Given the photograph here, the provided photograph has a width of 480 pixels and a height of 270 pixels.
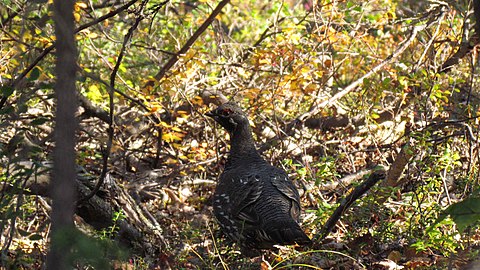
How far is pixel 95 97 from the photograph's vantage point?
29.6ft

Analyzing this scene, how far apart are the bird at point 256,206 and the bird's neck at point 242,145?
4 centimetres

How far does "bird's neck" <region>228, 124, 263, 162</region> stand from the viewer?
782cm

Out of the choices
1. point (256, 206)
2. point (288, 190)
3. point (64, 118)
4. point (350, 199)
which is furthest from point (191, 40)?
point (64, 118)

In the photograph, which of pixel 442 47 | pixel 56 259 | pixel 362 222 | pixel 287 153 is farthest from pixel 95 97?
pixel 56 259

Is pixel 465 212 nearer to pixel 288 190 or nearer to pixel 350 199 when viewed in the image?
pixel 350 199

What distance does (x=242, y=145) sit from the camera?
26.0ft

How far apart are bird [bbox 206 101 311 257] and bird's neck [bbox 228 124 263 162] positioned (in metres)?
0.04

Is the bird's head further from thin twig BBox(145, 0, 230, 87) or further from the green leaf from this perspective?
the green leaf

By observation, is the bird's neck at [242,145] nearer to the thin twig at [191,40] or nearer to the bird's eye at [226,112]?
the bird's eye at [226,112]

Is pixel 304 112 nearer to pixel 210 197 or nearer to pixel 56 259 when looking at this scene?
pixel 210 197

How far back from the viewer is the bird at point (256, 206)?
20.5 feet

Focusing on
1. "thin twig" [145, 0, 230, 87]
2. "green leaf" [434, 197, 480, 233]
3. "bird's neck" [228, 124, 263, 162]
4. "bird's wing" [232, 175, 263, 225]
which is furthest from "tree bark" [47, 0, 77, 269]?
"thin twig" [145, 0, 230, 87]

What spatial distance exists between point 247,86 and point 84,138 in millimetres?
2390

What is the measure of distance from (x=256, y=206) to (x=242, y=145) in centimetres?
134
